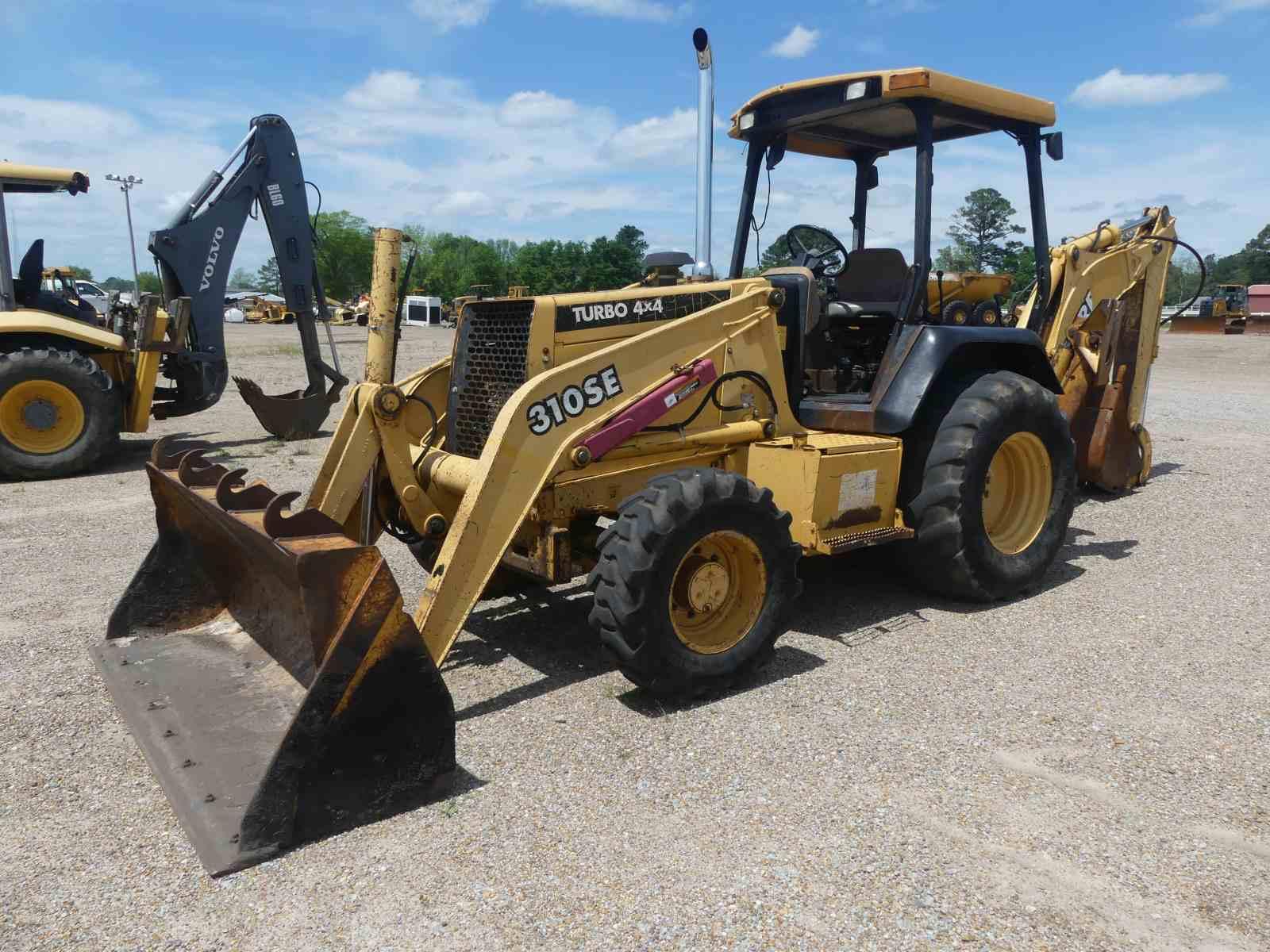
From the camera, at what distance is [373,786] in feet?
10.1

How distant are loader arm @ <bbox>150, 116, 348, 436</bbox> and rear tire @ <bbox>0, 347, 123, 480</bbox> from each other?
113 cm

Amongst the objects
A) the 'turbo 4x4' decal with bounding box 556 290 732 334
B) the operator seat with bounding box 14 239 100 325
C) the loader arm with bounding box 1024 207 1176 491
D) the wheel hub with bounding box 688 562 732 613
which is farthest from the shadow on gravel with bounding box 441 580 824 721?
the operator seat with bounding box 14 239 100 325

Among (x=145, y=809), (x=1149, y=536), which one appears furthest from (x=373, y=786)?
(x=1149, y=536)

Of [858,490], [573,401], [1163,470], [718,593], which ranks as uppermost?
[573,401]

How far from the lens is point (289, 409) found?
1120 cm

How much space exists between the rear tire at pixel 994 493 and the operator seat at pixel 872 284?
2.26 feet

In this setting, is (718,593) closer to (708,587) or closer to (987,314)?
(708,587)

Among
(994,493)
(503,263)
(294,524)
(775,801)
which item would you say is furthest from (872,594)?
(503,263)

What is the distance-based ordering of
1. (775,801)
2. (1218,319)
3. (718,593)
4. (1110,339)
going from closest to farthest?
(775,801) → (718,593) → (1110,339) → (1218,319)

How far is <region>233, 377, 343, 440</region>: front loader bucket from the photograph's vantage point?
36.3ft

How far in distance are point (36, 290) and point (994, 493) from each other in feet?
32.5

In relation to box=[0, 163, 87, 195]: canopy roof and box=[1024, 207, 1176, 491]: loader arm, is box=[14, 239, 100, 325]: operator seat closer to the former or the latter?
box=[0, 163, 87, 195]: canopy roof

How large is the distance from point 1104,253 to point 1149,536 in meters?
2.39

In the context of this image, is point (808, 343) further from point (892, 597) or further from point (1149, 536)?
point (1149, 536)
